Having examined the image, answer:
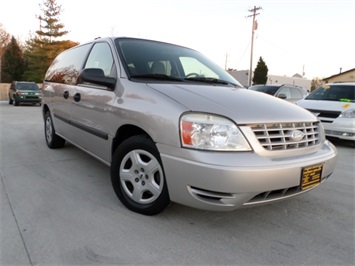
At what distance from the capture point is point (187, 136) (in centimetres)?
206

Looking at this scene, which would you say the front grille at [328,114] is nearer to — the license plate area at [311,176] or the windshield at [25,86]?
the license plate area at [311,176]

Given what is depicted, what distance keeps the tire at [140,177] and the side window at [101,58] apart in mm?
945

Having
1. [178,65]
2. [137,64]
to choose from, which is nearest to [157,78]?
[137,64]

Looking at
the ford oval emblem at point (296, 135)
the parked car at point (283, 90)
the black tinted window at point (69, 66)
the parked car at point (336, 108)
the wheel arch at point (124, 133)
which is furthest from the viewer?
the parked car at point (283, 90)

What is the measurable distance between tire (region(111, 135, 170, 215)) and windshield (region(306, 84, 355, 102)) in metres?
5.88

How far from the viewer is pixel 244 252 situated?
6.71ft

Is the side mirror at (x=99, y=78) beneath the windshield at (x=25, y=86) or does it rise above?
above

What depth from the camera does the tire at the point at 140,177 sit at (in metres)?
2.32

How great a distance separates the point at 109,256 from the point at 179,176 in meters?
0.74

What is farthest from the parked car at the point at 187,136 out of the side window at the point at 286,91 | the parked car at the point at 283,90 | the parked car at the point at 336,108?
the side window at the point at 286,91

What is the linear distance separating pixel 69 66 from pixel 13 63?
3582 centimetres

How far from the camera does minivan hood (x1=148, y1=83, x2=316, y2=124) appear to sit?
2135 millimetres

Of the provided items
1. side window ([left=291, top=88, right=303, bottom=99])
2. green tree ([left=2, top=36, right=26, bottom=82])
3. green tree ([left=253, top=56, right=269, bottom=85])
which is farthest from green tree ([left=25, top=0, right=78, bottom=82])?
side window ([left=291, top=88, right=303, bottom=99])

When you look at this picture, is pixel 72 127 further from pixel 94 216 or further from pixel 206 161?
pixel 206 161
